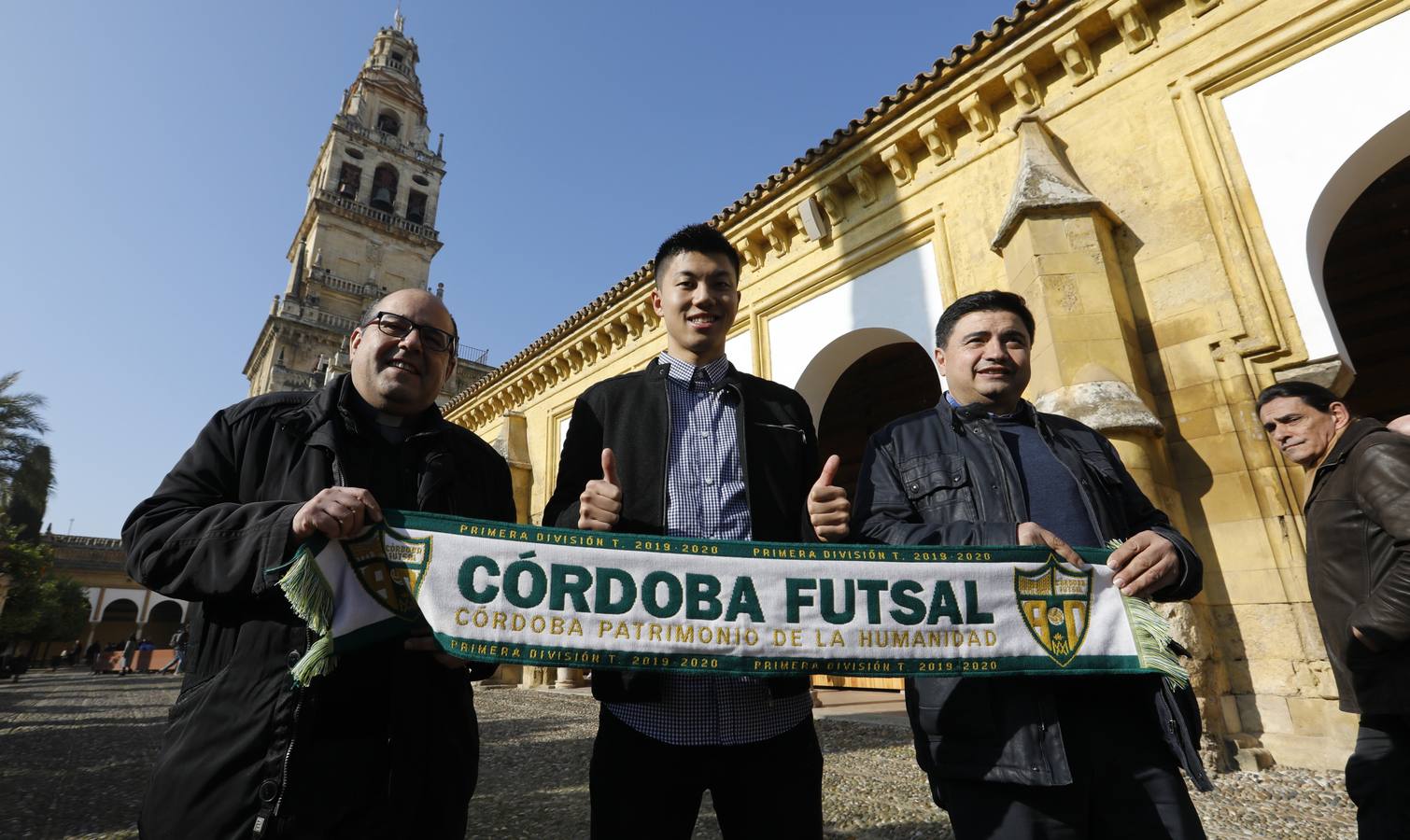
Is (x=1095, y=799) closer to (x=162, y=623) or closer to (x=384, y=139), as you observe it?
(x=384, y=139)

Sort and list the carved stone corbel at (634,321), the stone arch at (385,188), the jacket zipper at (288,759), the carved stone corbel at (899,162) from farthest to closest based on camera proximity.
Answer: the stone arch at (385,188), the carved stone corbel at (634,321), the carved stone corbel at (899,162), the jacket zipper at (288,759)

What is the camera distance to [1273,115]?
6.08 m

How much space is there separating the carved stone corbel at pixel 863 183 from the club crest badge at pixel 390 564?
819cm

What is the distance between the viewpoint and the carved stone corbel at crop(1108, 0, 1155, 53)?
6734 millimetres

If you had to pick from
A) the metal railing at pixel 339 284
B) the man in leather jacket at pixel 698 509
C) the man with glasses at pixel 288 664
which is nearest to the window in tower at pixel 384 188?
the metal railing at pixel 339 284

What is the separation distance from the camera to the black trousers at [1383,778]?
236 centimetres

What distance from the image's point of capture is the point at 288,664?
68.1 inches

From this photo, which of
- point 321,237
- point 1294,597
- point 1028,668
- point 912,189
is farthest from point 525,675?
point 321,237

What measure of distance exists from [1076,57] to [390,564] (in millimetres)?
8323

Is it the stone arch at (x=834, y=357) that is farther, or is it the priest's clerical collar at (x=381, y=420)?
the stone arch at (x=834, y=357)

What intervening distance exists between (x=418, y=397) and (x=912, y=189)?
7749 millimetres

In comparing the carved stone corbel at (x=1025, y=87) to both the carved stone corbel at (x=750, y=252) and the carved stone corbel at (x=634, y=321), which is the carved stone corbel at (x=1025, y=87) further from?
the carved stone corbel at (x=634, y=321)

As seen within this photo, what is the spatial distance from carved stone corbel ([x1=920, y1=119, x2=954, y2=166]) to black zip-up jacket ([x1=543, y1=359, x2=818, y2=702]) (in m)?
7.02

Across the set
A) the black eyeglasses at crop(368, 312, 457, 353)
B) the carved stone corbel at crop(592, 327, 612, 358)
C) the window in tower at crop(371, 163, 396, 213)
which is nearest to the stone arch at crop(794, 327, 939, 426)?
the carved stone corbel at crop(592, 327, 612, 358)
